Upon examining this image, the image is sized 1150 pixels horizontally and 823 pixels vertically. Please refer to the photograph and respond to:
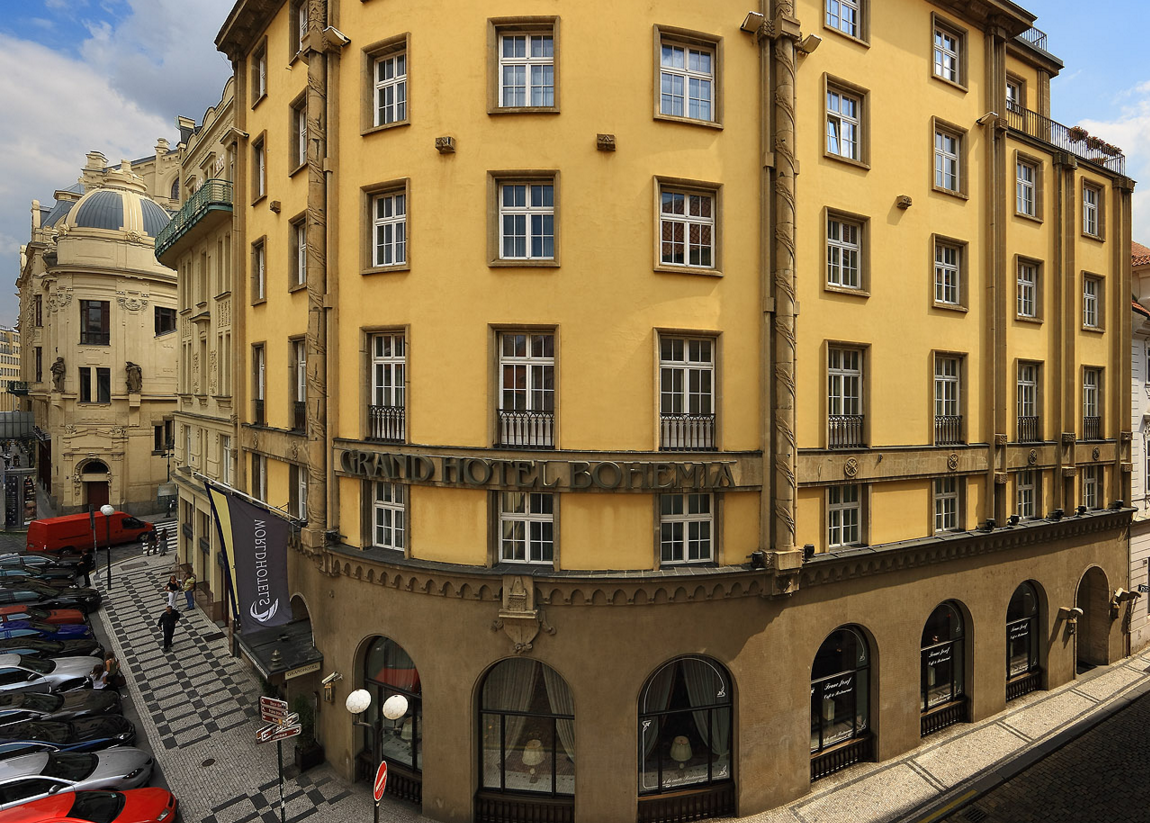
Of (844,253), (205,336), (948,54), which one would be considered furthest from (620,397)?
(205,336)

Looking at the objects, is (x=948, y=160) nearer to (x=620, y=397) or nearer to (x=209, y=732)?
(x=620, y=397)

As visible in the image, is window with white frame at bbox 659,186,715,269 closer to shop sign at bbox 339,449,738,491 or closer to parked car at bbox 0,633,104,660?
shop sign at bbox 339,449,738,491

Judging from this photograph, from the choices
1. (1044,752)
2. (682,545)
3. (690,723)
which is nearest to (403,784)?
(690,723)

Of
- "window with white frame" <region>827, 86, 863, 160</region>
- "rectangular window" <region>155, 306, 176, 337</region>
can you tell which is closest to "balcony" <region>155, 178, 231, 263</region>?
"window with white frame" <region>827, 86, 863, 160</region>

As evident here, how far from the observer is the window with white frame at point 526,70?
12.7m

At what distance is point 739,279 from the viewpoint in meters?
13.3

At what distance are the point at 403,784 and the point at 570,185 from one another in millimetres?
14907

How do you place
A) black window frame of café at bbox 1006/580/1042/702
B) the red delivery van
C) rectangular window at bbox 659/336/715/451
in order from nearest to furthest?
rectangular window at bbox 659/336/715/451, black window frame of café at bbox 1006/580/1042/702, the red delivery van

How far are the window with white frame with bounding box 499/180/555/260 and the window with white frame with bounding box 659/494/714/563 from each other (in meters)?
6.45

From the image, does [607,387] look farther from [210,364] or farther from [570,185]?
[210,364]

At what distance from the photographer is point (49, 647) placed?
20938 millimetres

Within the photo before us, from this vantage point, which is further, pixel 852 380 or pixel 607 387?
pixel 852 380

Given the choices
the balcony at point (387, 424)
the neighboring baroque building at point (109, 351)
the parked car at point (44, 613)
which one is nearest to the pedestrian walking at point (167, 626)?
the parked car at point (44, 613)

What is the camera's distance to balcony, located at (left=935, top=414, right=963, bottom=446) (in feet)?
55.3
